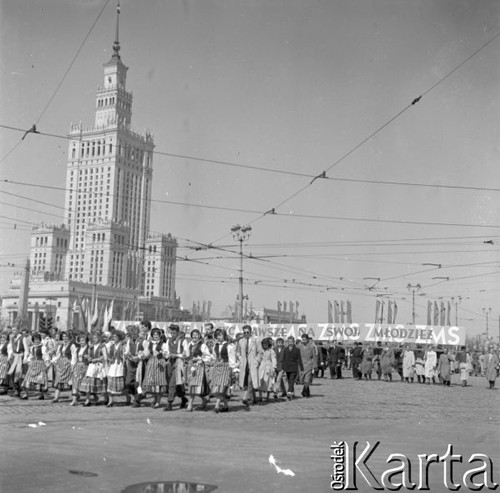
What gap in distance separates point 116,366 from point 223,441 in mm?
5014

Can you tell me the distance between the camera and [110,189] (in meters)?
110

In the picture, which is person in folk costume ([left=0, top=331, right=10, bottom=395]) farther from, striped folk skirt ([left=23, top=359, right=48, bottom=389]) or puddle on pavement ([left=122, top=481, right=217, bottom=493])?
puddle on pavement ([left=122, top=481, right=217, bottom=493])

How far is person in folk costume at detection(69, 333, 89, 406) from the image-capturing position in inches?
548

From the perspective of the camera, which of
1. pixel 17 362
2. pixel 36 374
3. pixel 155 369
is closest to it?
pixel 155 369

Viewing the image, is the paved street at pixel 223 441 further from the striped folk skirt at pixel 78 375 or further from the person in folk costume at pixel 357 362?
the person in folk costume at pixel 357 362

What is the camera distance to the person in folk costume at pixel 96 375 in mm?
13703

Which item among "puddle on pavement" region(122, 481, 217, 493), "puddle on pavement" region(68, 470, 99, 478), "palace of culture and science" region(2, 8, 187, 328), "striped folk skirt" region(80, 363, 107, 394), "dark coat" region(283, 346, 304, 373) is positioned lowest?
"puddle on pavement" region(122, 481, 217, 493)

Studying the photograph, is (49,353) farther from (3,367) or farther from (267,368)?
(267,368)

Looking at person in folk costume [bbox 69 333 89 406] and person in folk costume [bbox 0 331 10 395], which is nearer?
person in folk costume [bbox 69 333 89 406]

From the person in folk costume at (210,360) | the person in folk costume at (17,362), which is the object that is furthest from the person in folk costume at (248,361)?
the person in folk costume at (17,362)

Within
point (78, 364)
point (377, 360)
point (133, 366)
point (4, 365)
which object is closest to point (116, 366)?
point (133, 366)

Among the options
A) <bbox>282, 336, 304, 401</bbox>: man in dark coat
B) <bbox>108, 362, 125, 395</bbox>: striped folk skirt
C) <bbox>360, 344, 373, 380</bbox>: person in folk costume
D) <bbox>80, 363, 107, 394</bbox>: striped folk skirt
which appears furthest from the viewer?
<bbox>360, 344, 373, 380</bbox>: person in folk costume

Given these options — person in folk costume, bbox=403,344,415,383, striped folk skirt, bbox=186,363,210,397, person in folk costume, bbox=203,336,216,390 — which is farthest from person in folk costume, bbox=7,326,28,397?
person in folk costume, bbox=403,344,415,383

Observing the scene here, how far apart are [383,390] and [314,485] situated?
46.3 feet
